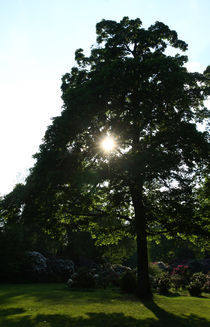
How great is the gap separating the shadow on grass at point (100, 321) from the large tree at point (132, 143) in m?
5.12

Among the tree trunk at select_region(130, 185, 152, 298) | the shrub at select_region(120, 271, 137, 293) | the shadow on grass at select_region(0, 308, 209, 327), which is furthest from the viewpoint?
the shrub at select_region(120, 271, 137, 293)

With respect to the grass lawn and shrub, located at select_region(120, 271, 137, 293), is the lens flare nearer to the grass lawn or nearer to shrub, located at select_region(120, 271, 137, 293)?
the grass lawn

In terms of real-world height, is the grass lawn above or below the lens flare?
below

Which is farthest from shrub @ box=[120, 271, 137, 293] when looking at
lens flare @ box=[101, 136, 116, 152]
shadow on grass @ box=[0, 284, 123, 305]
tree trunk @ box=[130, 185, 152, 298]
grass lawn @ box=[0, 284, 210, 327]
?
lens flare @ box=[101, 136, 116, 152]

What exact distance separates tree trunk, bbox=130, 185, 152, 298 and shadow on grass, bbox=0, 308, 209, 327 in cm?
500

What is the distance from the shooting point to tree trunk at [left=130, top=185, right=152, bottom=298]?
1555 centimetres

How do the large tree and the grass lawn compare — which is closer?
the grass lawn

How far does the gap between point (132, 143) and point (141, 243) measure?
6663 millimetres

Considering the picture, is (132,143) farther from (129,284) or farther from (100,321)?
(129,284)

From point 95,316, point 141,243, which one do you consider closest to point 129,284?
point 141,243

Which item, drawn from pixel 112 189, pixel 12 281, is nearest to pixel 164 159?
pixel 112 189

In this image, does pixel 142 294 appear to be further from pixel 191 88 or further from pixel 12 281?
pixel 12 281

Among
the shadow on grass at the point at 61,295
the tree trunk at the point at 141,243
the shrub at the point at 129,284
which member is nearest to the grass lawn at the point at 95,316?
the shadow on grass at the point at 61,295

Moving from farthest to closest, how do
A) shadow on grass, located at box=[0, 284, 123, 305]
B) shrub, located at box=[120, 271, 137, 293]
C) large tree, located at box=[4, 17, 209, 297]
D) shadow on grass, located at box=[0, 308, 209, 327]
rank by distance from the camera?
shrub, located at box=[120, 271, 137, 293] → shadow on grass, located at box=[0, 284, 123, 305] → large tree, located at box=[4, 17, 209, 297] → shadow on grass, located at box=[0, 308, 209, 327]
